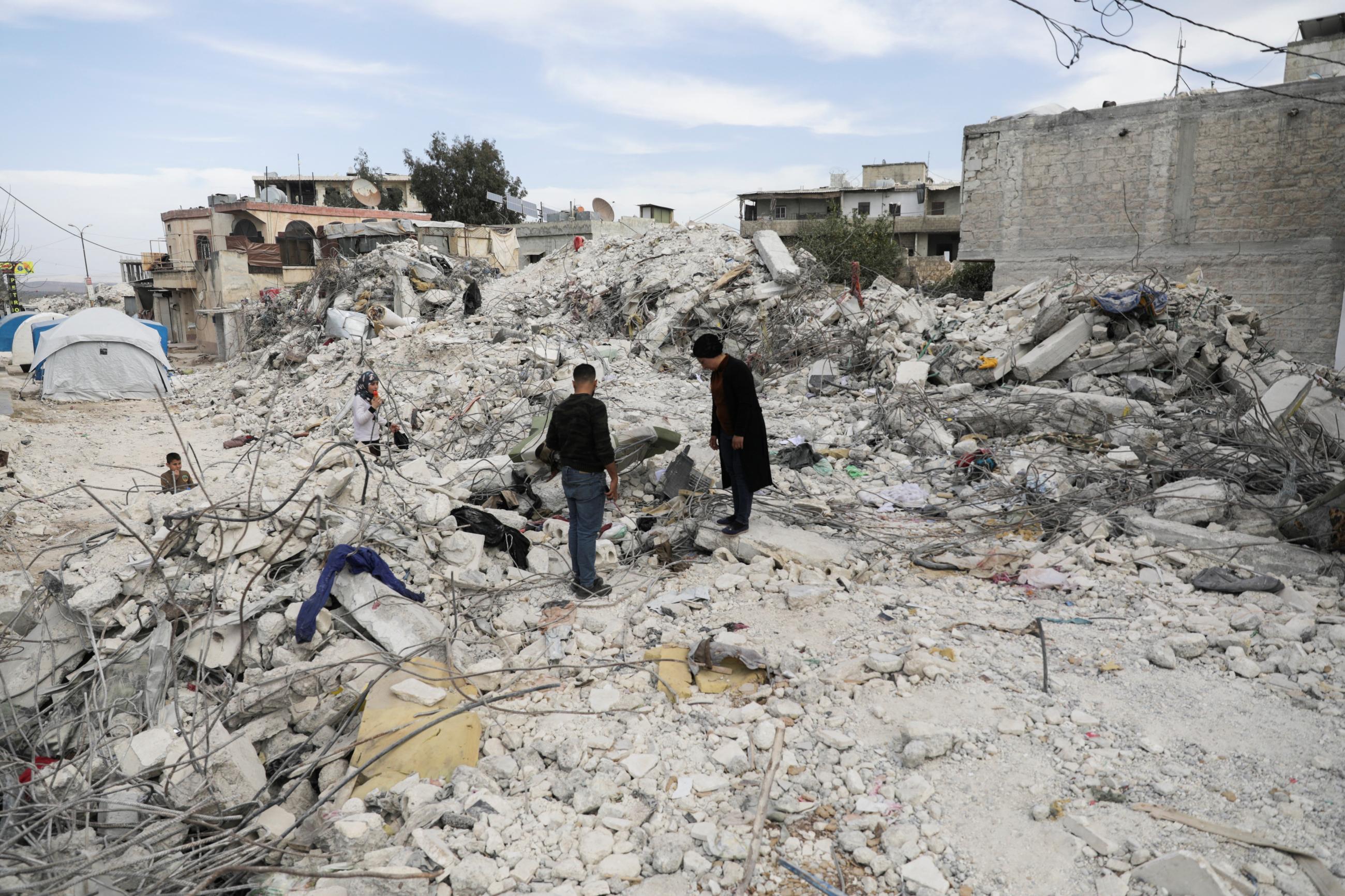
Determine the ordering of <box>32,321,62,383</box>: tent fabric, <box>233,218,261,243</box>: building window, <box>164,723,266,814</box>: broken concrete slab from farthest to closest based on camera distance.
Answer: <box>233,218,261,243</box>: building window
<box>32,321,62,383</box>: tent fabric
<box>164,723,266,814</box>: broken concrete slab

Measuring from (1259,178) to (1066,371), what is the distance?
713 centimetres

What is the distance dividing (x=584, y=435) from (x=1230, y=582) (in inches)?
143

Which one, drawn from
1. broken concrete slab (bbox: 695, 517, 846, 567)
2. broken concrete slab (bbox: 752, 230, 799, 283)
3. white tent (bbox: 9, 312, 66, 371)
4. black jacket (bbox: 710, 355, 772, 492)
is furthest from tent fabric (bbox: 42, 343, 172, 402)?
black jacket (bbox: 710, 355, 772, 492)

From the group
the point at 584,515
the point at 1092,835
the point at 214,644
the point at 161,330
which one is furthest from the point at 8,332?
the point at 1092,835

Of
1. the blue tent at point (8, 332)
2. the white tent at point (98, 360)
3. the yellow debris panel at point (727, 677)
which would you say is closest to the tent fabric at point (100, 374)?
the white tent at point (98, 360)

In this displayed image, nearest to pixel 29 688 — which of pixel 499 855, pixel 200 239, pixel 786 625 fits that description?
pixel 499 855

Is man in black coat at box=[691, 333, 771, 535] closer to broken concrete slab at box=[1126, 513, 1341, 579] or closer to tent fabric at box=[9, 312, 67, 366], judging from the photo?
broken concrete slab at box=[1126, 513, 1341, 579]

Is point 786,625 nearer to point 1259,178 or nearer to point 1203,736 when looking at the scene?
point 1203,736

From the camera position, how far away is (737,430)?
4762 millimetres

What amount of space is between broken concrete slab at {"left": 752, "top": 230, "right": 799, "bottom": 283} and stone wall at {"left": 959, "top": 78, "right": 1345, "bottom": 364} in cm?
465

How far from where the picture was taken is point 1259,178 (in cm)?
1266

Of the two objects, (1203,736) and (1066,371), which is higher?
(1066,371)

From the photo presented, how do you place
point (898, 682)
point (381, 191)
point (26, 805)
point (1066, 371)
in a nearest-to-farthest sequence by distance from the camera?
1. point (26, 805)
2. point (898, 682)
3. point (1066, 371)
4. point (381, 191)

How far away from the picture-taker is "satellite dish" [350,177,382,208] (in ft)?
99.0
